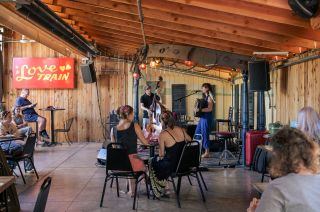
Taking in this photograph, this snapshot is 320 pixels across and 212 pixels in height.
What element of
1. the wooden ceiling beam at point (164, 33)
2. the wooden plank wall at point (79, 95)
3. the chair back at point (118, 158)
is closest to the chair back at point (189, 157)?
the chair back at point (118, 158)

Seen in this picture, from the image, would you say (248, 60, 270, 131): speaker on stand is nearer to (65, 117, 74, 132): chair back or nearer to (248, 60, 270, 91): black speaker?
(248, 60, 270, 91): black speaker

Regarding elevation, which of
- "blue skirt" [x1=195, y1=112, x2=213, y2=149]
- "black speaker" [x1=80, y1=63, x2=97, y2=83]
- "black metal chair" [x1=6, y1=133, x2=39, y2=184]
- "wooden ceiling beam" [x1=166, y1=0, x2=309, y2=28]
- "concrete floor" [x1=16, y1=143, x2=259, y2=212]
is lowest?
"concrete floor" [x1=16, y1=143, x2=259, y2=212]

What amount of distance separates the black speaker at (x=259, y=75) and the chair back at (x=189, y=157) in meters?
2.47

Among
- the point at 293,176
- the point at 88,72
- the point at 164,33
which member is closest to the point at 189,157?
the point at 164,33

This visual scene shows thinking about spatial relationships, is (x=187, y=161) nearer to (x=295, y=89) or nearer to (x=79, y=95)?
(x=295, y=89)

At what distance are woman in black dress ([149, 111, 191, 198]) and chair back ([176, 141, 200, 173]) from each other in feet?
0.28

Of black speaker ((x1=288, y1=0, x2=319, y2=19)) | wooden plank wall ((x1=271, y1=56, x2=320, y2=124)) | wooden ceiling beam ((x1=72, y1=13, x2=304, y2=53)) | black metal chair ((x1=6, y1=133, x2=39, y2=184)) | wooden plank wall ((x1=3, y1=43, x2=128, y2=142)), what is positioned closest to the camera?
black speaker ((x1=288, y1=0, x2=319, y2=19))

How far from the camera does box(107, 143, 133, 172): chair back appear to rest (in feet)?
15.0

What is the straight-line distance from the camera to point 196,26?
571 centimetres

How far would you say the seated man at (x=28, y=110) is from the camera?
9.80m

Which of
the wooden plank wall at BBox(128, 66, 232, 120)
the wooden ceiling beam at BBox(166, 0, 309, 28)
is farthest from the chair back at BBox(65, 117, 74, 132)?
the wooden ceiling beam at BBox(166, 0, 309, 28)

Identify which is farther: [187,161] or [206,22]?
[206,22]

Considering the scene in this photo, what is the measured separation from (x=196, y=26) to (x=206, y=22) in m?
0.18

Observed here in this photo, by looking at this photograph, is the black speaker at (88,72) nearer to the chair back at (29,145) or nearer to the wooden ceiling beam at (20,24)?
the wooden ceiling beam at (20,24)
